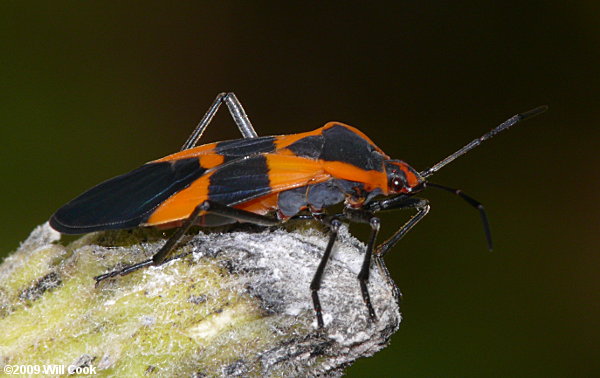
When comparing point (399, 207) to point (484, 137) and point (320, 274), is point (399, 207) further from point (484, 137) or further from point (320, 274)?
point (320, 274)

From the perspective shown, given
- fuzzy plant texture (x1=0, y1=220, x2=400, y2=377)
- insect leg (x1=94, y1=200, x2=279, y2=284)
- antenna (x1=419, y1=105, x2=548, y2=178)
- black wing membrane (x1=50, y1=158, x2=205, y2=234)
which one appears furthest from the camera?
antenna (x1=419, y1=105, x2=548, y2=178)

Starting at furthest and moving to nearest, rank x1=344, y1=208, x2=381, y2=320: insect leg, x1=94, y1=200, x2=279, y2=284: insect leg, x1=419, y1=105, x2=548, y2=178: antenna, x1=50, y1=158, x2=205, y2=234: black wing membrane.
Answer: x1=419, y1=105, x2=548, y2=178: antenna < x1=50, y1=158, x2=205, y2=234: black wing membrane < x1=94, y1=200, x2=279, y2=284: insect leg < x1=344, y1=208, x2=381, y2=320: insect leg

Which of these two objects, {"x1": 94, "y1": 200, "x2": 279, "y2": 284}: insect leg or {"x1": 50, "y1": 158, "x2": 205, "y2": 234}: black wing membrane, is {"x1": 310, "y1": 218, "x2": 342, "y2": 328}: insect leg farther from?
{"x1": 50, "y1": 158, "x2": 205, "y2": 234}: black wing membrane

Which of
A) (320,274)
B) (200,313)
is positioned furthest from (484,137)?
(200,313)

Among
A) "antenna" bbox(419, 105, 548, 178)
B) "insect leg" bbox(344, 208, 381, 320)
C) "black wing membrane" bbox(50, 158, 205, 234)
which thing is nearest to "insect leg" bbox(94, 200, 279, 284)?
"black wing membrane" bbox(50, 158, 205, 234)

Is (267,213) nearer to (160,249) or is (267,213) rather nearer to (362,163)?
(362,163)

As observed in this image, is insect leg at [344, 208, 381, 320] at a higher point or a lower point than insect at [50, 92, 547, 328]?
lower
